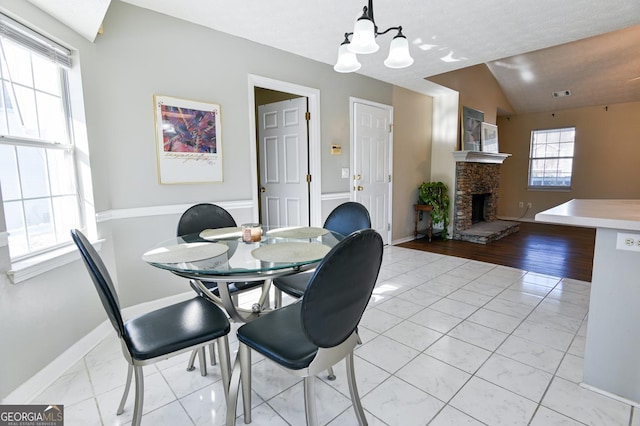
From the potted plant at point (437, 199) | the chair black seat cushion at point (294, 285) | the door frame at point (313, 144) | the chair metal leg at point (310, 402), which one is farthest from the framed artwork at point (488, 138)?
the chair metal leg at point (310, 402)

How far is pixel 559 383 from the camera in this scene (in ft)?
5.72

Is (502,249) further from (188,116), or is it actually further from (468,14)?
(188,116)

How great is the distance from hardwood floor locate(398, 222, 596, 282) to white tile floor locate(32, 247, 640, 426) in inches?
46.5

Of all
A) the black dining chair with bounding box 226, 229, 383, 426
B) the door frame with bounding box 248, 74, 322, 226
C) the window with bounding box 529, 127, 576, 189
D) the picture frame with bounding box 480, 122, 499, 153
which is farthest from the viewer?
the window with bounding box 529, 127, 576, 189

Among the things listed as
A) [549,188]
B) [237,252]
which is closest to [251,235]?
[237,252]

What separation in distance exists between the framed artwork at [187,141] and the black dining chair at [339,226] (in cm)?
127

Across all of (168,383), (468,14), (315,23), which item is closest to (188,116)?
(315,23)

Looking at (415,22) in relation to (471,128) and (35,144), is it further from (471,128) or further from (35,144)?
(471,128)

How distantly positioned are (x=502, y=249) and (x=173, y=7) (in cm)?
515

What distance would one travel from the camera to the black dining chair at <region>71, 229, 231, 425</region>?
1233mm

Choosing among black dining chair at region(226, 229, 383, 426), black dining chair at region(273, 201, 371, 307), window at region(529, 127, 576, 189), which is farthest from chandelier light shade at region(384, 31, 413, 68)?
window at region(529, 127, 576, 189)

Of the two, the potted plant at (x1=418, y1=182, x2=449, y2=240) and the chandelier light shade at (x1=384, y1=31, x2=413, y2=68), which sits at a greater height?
the chandelier light shade at (x1=384, y1=31, x2=413, y2=68)

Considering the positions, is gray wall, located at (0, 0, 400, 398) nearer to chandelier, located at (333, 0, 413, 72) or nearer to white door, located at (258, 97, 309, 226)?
white door, located at (258, 97, 309, 226)

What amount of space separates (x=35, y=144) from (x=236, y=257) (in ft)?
4.89
